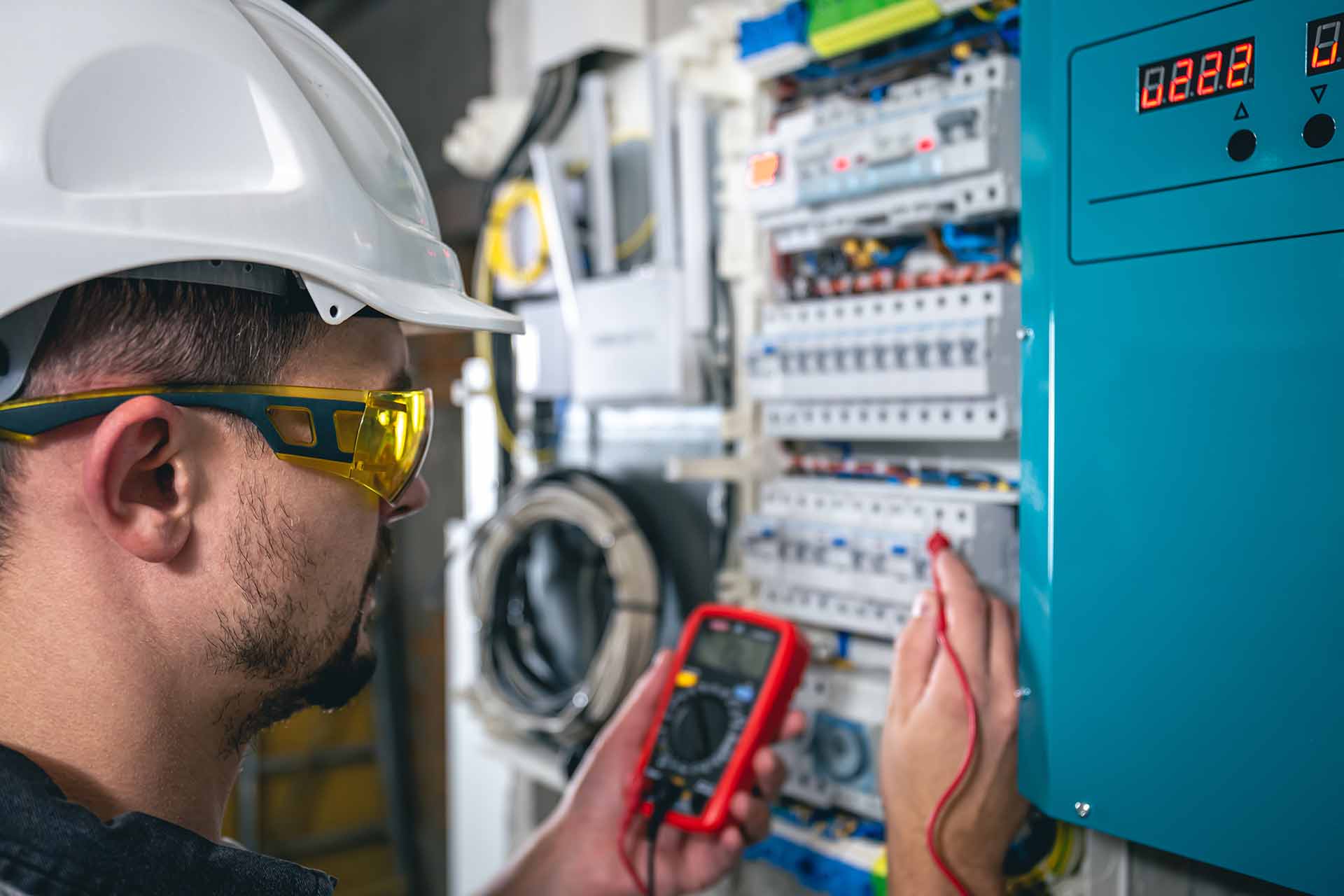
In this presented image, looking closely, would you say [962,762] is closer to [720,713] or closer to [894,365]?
[720,713]

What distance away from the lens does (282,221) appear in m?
0.75

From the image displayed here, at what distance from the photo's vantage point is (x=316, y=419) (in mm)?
786

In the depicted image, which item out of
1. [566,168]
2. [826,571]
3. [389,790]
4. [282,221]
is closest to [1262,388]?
[826,571]

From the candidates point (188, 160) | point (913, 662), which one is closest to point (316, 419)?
point (188, 160)

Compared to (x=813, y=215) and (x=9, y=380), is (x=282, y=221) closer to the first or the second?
(x=9, y=380)

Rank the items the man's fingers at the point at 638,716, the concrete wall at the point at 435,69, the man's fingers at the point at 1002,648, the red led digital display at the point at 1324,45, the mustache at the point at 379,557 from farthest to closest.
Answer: the concrete wall at the point at 435,69
the man's fingers at the point at 638,716
the man's fingers at the point at 1002,648
the mustache at the point at 379,557
the red led digital display at the point at 1324,45

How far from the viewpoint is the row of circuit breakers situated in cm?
108

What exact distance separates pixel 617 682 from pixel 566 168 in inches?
36.5

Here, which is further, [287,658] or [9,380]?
[287,658]

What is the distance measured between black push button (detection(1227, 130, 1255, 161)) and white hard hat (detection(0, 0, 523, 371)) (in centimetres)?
59

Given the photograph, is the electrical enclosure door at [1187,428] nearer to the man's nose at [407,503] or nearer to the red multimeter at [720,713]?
the red multimeter at [720,713]

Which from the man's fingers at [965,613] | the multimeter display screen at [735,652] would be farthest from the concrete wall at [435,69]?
the man's fingers at [965,613]

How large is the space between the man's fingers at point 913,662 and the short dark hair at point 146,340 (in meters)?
0.63

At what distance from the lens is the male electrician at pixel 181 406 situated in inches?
26.9
